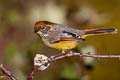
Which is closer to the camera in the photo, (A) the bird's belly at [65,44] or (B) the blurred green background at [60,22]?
(A) the bird's belly at [65,44]

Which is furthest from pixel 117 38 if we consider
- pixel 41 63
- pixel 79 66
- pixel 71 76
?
pixel 41 63

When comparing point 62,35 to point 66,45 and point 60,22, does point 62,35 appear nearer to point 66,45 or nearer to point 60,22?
point 66,45

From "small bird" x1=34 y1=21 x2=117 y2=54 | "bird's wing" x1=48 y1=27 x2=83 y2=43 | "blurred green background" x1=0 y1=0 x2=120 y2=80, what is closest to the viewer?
"small bird" x1=34 y1=21 x2=117 y2=54

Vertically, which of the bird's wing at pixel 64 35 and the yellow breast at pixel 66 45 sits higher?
the bird's wing at pixel 64 35

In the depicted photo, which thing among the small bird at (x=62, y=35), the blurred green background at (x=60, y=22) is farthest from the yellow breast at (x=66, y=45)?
the blurred green background at (x=60, y=22)

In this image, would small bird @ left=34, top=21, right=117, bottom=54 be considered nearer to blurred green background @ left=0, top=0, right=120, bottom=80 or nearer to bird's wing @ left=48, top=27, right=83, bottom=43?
bird's wing @ left=48, top=27, right=83, bottom=43

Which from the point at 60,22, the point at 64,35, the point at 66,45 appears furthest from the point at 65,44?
the point at 60,22

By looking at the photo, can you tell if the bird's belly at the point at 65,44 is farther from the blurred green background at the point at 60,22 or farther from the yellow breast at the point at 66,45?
the blurred green background at the point at 60,22

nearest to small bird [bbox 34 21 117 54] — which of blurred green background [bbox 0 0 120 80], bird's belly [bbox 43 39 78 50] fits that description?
bird's belly [bbox 43 39 78 50]
